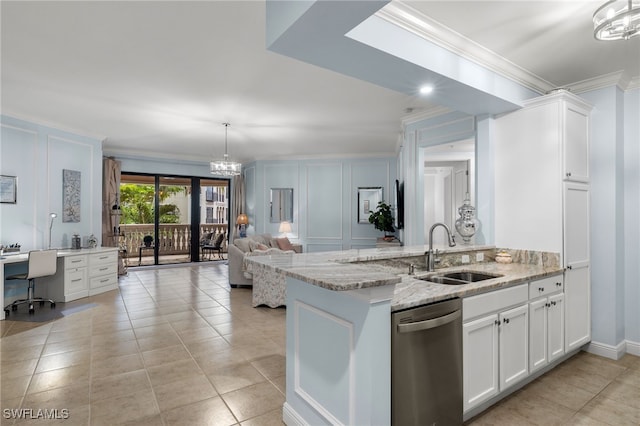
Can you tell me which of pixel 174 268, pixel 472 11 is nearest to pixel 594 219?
pixel 472 11

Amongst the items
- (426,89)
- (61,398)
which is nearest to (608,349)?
(426,89)

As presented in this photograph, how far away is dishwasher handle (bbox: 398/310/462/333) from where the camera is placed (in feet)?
5.53

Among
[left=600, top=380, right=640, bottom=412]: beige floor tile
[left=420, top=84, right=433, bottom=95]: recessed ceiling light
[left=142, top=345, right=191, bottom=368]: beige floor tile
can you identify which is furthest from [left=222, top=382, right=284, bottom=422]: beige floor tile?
[left=420, top=84, right=433, bottom=95]: recessed ceiling light

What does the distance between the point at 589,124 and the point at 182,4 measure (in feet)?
12.6

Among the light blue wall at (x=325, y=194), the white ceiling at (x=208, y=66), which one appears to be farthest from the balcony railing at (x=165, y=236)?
the white ceiling at (x=208, y=66)

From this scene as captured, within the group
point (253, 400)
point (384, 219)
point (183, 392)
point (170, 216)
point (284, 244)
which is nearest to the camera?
point (253, 400)

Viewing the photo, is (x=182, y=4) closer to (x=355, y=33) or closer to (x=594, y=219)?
(x=355, y=33)

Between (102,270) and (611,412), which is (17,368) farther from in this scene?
(611,412)

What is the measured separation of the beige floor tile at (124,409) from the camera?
85.8 inches

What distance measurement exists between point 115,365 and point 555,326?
384 centimetres

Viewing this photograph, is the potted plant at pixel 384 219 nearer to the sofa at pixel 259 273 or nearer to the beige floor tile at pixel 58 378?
the sofa at pixel 259 273

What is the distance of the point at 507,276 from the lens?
2.51 meters

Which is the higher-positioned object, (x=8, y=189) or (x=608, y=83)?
(x=608, y=83)

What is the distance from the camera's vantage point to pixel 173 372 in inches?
112
